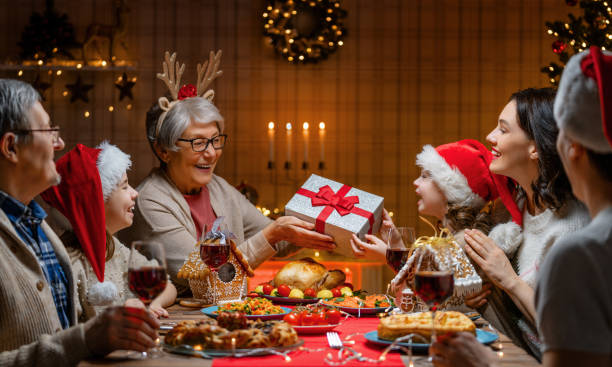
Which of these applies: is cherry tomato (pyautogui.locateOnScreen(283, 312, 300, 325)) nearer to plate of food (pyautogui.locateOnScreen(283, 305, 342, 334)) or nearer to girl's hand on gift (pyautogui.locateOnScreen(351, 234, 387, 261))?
plate of food (pyautogui.locateOnScreen(283, 305, 342, 334))

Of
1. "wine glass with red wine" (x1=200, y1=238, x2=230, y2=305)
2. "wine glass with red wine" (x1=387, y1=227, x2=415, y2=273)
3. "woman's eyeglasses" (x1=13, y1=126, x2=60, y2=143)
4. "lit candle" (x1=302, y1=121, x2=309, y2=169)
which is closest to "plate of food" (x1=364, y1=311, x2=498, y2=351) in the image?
"wine glass with red wine" (x1=387, y1=227, x2=415, y2=273)

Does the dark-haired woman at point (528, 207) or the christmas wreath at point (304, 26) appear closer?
the dark-haired woman at point (528, 207)

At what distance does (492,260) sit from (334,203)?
2.39 ft

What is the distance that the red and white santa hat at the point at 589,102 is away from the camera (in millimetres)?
1283

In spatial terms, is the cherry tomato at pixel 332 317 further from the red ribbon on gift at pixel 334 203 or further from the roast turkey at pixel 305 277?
the red ribbon on gift at pixel 334 203

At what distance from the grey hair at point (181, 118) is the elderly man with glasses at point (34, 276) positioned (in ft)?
4.09

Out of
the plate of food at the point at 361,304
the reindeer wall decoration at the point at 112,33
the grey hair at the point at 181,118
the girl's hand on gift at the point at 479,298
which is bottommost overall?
the girl's hand on gift at the point at 479,298

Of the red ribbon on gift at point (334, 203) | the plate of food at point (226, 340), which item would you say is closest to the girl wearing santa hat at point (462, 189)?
the red ribbon on gift at point (334, 203)

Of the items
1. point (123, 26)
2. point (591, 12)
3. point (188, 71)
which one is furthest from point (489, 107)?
point (123, 26)

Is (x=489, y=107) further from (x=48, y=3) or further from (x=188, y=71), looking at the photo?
(x=48, y=3)

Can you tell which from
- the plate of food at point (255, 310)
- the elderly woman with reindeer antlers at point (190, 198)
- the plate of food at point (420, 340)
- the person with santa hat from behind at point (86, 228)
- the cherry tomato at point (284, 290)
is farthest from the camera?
the elderly woman with reindeer antlers at point (190, 198)

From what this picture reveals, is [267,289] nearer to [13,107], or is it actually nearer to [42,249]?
[42,249]

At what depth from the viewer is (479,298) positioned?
254cm

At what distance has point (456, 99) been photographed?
5.98m
